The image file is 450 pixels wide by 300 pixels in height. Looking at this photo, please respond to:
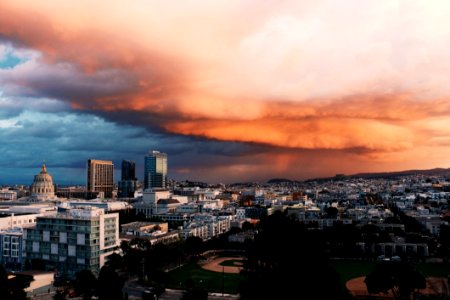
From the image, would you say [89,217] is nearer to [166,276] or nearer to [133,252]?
[133,252]

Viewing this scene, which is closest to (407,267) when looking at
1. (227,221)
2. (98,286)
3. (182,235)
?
(98,286)

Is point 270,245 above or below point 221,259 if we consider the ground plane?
above

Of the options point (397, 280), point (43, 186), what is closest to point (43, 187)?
point (43, 186)

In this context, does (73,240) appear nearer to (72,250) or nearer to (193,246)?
(72,250)

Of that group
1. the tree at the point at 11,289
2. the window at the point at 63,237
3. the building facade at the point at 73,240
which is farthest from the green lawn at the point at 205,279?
the tree at the point at 11,289

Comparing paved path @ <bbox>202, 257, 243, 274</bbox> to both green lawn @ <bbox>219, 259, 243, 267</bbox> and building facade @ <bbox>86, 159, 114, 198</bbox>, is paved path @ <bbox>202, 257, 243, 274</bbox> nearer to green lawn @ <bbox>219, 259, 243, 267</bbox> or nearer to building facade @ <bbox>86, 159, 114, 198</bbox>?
green lawn @ <bbox>219, 259, 243, 267</bbox>

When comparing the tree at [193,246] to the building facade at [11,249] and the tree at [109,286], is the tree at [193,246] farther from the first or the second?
the tree at [109,286]
